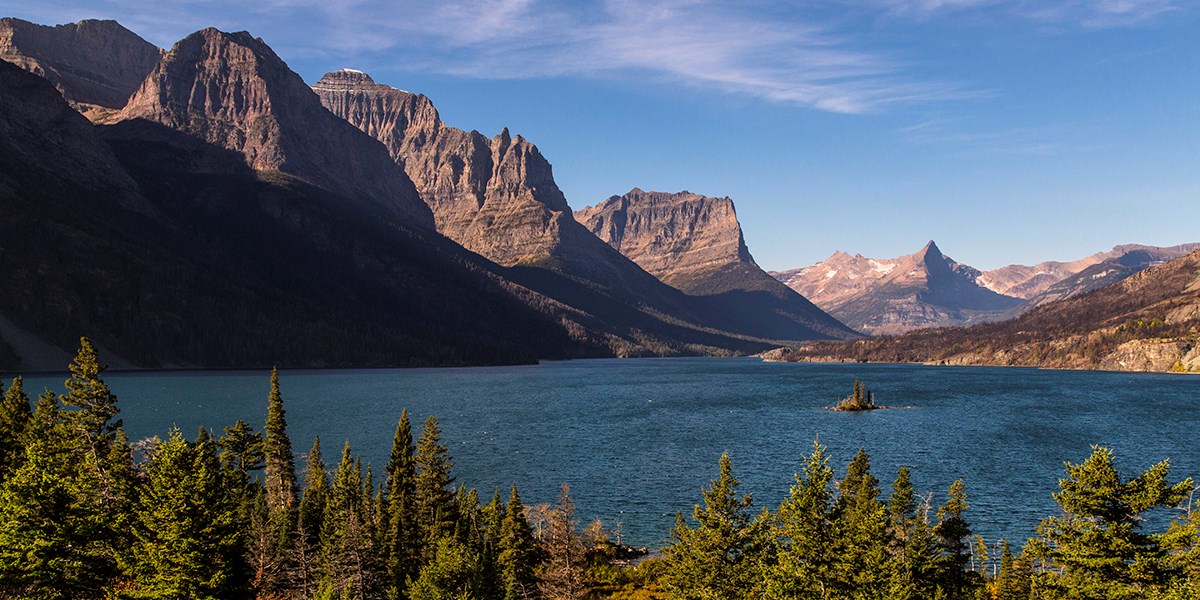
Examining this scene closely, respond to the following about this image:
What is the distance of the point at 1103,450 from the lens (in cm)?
3834

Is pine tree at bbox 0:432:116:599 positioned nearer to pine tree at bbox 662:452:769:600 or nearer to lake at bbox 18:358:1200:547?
pine tree at bbox 662:452:769:600

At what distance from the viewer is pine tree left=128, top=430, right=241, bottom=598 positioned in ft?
130

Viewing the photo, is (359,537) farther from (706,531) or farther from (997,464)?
(997,464)

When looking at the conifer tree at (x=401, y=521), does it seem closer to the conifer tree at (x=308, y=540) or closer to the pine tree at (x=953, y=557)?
the conifer tree at (x=308, y=540)

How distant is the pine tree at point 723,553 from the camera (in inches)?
1711

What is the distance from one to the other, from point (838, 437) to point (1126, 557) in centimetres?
12467

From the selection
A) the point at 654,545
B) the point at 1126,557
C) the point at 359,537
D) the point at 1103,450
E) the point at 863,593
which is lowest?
the point at 654,545

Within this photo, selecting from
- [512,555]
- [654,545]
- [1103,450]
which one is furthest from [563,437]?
[1103,450]

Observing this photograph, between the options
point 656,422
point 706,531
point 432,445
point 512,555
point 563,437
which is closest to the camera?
point 706,531

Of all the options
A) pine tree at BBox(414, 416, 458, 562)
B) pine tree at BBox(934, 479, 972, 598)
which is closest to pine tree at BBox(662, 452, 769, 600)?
pine tree at BBox(934, 479, 972, 598)

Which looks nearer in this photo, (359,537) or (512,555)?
(359,537)

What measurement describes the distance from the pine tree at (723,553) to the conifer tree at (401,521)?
99.0ft

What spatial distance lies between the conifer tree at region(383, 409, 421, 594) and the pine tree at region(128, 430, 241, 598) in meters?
24.9

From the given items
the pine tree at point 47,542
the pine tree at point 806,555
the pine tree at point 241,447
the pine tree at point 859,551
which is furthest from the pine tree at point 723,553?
the pine tree at point 241,447
